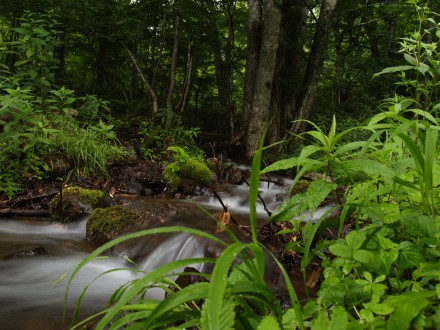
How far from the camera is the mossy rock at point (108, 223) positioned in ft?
12.8

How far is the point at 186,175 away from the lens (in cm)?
604

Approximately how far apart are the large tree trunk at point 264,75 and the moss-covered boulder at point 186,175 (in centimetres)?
241

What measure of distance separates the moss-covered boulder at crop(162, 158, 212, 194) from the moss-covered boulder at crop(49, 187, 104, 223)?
1.37m

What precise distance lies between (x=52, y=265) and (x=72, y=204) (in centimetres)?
127

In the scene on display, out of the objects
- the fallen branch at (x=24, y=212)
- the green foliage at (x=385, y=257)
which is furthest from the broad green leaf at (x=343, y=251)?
A: the fallen branch at (x=24, y=212)

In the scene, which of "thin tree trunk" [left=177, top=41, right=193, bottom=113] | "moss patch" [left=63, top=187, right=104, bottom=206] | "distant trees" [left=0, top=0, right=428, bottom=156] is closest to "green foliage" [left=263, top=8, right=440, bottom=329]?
"moss patch" [left=63, top=187, right=104, bottom=206]

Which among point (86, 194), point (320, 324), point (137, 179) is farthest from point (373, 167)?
point (137, 179)

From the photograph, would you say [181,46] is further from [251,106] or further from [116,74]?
[116,74]

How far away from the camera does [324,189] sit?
1245 millimetres

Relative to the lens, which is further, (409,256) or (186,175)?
(186,175)

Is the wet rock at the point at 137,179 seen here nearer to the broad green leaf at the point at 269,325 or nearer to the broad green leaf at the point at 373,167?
the broad green leaf at the point at 373,167

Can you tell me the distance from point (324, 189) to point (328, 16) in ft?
25.0

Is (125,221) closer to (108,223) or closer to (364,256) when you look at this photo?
(108,223)

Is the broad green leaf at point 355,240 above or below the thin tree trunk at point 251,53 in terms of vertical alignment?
below
